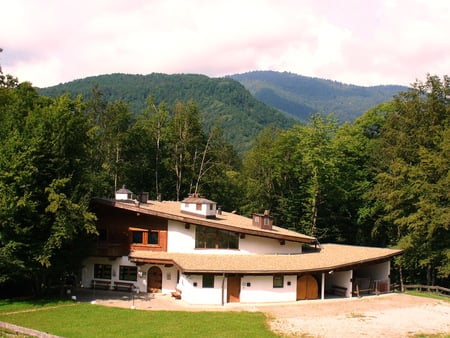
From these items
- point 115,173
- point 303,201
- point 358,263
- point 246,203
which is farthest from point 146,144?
point 358,263

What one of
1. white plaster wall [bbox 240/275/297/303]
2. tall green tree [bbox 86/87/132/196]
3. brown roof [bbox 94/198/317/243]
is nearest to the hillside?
tall green tree [bbox 86/87/132/196]

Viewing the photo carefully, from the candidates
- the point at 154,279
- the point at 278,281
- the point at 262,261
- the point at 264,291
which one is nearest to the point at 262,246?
the point at 262,261

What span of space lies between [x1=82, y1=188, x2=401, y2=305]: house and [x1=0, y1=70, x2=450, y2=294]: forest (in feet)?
7.52

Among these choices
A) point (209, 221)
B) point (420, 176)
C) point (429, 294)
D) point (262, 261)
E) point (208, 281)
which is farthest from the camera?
point (420, 176)

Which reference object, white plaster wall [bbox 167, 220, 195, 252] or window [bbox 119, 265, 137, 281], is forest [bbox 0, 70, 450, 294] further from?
white plaster wall [bbox 167, 220, 195, 252]

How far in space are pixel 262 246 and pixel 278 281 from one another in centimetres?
283

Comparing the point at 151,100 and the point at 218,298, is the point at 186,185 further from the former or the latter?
the point at 218,298

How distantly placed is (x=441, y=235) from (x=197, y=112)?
77.3 ft

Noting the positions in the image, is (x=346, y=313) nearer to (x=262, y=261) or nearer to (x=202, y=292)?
(x=262, y=261)

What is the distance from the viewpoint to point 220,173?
46344mm

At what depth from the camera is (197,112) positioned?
151 ft

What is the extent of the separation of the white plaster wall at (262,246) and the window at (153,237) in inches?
210

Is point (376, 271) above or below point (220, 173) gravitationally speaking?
below

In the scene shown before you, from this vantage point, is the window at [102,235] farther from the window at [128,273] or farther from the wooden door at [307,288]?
the wooden door at [307,288]
